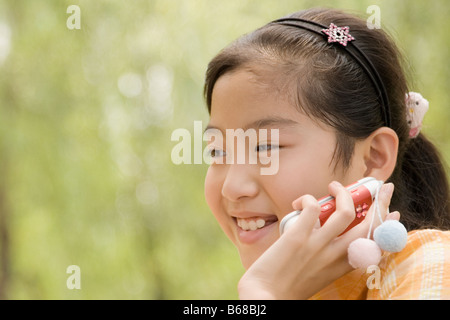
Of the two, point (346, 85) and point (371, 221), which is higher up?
point (346, 85)

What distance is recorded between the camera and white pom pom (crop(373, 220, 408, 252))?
3.83 ft

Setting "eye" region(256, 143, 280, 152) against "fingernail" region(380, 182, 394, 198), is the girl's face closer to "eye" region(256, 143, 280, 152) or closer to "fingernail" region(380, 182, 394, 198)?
"eye" region(256, 143, 280, 152)

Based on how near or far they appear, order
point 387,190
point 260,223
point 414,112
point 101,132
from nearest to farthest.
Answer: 1. point 387,190
2. point 260,223
3. point 414,112
4. point 101,132

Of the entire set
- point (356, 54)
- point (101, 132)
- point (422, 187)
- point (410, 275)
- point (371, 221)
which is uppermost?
point (101, 132)

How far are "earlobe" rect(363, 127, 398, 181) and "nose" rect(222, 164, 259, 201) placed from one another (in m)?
0.28

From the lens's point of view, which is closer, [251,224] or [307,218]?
[307,218]

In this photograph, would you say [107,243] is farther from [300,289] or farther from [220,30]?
[300,289]

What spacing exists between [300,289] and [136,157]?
3.05 metres

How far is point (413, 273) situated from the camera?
1.17 m

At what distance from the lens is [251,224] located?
1384mm

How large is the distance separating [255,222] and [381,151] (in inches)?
13.5

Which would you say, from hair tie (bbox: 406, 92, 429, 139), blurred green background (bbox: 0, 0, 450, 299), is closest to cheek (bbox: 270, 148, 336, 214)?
hair tie (bbox: 406, 92, 429, 139)

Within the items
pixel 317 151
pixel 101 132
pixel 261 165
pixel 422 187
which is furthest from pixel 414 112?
pixel 101 132

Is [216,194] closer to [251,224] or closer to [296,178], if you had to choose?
[251,224]
